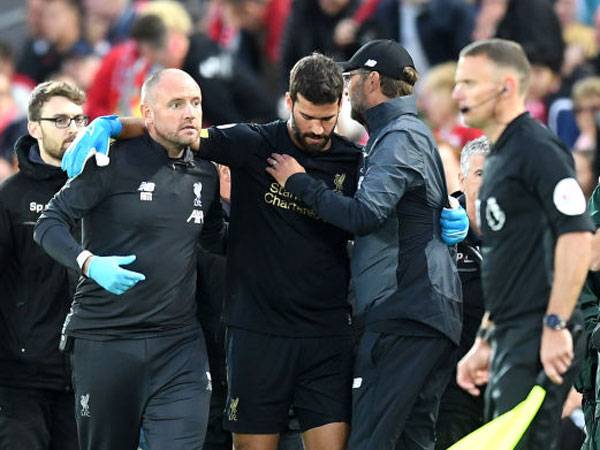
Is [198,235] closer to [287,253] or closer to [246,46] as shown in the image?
[287,253]

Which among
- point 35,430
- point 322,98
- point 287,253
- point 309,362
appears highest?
point 322,98

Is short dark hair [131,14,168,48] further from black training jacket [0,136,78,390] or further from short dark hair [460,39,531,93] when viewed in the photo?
short dark hair [460,39,531,93]

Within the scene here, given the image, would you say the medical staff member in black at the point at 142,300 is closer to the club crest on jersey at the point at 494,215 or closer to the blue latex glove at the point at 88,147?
the blue latex glove at the point at 88,147

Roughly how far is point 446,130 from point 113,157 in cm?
530

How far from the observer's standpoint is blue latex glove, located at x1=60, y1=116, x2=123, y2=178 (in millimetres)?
7898

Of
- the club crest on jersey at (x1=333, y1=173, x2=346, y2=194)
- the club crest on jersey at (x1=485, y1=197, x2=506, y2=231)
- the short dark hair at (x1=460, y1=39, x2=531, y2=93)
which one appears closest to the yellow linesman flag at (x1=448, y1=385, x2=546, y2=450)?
the club crest on jersey at (x1=485, y1=197, x2=506, y2=231)

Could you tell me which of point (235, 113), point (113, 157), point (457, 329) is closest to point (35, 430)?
point (113, 157)

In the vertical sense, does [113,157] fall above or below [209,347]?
above

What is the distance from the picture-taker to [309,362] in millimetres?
8062

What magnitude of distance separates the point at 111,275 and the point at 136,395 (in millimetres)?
743

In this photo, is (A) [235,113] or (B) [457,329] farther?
(A) [235,113]

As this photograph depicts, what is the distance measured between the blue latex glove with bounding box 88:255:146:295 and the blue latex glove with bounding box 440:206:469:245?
153cm

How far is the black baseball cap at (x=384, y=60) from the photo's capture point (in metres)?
7.95

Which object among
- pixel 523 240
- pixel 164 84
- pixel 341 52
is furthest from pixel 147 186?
pixel 341 52
